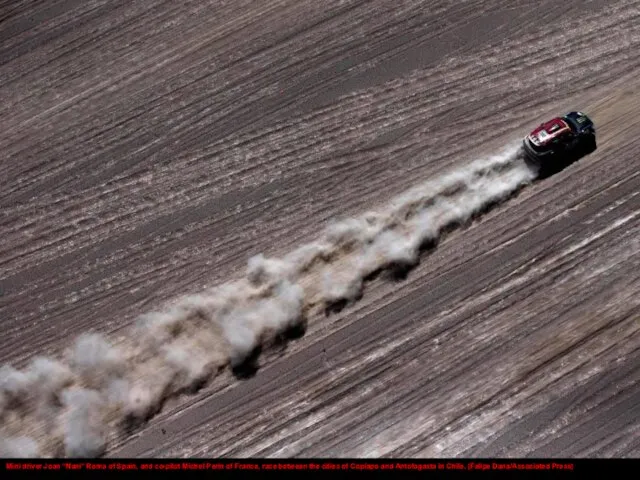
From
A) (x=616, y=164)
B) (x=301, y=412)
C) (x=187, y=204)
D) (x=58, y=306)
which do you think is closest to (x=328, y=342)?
(x=301, y=412)

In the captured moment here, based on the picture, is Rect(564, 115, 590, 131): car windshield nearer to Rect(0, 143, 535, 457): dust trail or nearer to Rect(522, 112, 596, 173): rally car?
Rect(522, 112, 596, 173): rally car

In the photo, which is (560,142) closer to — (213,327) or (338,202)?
(338,202)
